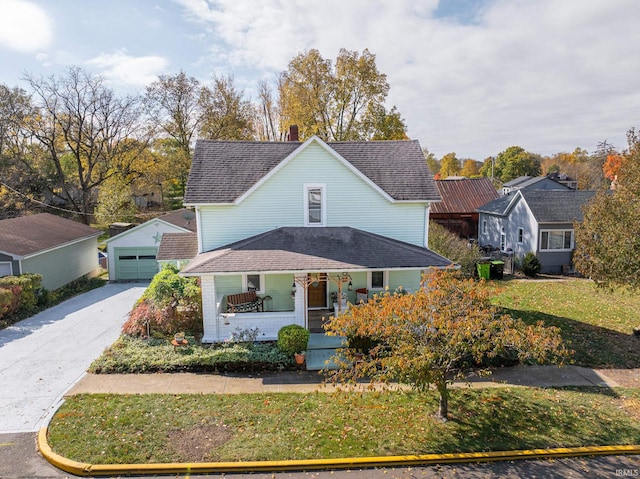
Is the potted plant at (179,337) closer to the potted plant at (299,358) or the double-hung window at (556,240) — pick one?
the potted plant at (299,358)

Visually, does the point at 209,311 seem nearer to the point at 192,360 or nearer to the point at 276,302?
the point at 192,360

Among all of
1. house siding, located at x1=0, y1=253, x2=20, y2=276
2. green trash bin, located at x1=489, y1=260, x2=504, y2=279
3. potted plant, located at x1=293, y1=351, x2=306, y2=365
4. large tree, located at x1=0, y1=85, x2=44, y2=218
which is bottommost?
potted plant, located at x1=293, y1=351, x2=306, y2=365

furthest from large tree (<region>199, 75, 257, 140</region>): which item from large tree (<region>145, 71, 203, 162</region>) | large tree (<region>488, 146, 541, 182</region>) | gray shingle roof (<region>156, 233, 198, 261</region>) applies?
large tree (<region>488, 146, 541, 182</region>)

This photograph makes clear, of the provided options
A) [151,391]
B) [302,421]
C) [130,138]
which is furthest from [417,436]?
[130,138]

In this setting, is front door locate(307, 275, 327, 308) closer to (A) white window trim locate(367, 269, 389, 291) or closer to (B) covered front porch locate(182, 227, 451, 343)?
(B) covered front porch locate(182, 227, 451, 343)

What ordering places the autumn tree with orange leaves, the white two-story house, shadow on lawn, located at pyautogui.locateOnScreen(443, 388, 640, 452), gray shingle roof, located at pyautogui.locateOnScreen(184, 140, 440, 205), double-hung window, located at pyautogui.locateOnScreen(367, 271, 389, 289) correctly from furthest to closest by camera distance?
double-hung window, located at pyautogui.locateOnScreen(367, 271, 389, 289), gray shingle roof, located at pyautogui.locateOnScreen(184, 140, 440, 205), the white two-story house, shadow on lawn, located at pyautogui.locateOnScreen(443, 388, 640, 452), the autumn tree with orange leaves

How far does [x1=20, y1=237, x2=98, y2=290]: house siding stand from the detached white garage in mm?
2141

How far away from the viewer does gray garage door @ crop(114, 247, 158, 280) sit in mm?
26406

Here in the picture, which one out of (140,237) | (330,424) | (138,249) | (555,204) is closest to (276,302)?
(330,424)

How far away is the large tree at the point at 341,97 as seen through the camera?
34.1m

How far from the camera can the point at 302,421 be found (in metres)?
9.54

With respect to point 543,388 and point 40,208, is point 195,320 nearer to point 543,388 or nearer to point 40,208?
point 543,388

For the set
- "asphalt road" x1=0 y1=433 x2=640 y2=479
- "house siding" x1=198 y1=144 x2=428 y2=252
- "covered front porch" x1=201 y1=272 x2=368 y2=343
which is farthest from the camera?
"house siding" x1=198 y1=144 x2=428 y2=252

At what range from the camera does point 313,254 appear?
48.0 feet
